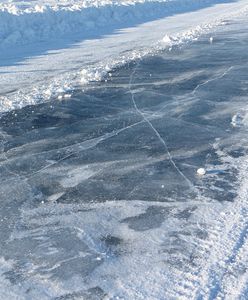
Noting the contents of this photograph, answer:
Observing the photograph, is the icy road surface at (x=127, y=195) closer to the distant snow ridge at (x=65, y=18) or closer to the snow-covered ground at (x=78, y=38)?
the snow-covered ground at (x=78, y=38)

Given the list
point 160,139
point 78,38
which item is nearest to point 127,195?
point 160,139

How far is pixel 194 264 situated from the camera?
5.33 meters

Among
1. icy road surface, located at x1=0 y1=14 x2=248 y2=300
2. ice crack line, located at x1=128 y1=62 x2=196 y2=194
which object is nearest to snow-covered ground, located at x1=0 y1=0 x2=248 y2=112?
icy road surface, located at x1=0 y1=14 x2=248 y2=300

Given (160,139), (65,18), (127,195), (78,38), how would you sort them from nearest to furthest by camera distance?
(127,195) → (160,139) → (78,38) → (65,18)

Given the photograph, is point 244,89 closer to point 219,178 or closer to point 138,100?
point 138,100

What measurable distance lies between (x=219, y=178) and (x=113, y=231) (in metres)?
2.00

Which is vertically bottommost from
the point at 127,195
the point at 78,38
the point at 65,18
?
the point at 127,195

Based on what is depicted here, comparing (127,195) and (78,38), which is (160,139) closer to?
(127,195)

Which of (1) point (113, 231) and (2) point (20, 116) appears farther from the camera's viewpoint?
(2) point (20, 116)

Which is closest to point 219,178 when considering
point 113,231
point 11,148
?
point 113,231

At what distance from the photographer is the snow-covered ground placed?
12.5m

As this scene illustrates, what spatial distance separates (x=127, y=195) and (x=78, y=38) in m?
13.4

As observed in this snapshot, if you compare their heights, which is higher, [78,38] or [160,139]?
[78,38]

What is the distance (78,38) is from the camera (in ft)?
63.4
